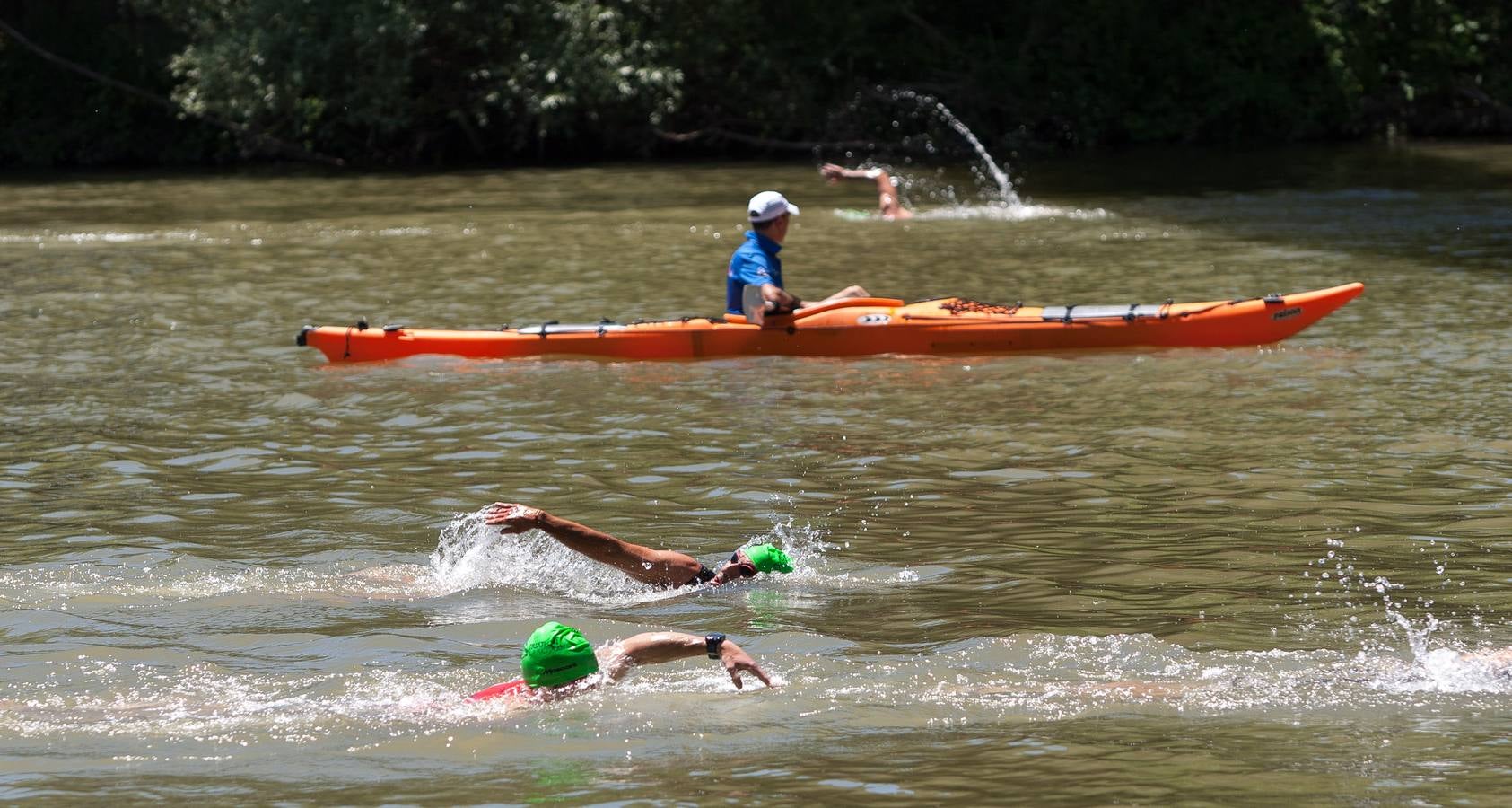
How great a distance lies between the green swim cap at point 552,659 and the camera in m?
5.80

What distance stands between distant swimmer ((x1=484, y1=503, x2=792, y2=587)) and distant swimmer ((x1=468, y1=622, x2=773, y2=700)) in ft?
3.33

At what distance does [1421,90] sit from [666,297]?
16.6 meters

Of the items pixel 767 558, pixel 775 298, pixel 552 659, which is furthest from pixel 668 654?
pixel 775 298

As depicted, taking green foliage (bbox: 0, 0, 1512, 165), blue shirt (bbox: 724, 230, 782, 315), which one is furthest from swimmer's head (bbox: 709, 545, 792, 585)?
green foliage (bbox: 0, 0, 1512, 165)

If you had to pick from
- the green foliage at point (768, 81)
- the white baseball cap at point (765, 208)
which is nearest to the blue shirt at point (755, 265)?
the white baseball cap at point (765, 208)

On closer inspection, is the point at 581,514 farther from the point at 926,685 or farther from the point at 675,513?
the point at 926,685

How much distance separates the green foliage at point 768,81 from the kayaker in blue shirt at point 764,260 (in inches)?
564

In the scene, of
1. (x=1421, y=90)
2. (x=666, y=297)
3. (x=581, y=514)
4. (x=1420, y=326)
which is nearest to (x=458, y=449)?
(x=581, y=514)

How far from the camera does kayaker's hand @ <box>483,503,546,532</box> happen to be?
6586mm

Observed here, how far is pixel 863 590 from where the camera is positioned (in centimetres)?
714

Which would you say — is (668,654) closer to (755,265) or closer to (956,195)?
(755,265)

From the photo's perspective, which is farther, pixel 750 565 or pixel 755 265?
pixel 755 265

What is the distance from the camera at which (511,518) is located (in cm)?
659

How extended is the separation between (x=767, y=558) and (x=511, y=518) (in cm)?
104
